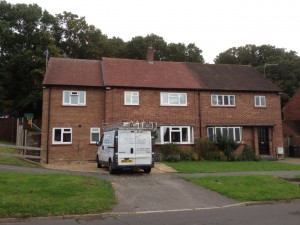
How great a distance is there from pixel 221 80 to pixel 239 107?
2.67 meters

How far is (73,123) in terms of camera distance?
23.3 metres

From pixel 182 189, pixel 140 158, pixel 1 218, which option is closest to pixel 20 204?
pixel 1 218

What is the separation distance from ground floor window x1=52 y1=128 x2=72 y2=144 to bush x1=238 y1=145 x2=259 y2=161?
12.0m

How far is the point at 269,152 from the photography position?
27.0 m

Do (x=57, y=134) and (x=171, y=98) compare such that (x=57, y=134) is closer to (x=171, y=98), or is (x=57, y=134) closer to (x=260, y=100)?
(x=171, y=98)

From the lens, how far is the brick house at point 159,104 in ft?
76.1

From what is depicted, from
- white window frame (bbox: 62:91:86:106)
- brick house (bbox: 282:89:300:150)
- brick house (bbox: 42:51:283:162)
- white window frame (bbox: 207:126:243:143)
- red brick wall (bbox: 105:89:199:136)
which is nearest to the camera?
brick house (bbox: 42:51:283:162)

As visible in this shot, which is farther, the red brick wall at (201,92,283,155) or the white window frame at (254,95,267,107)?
the white window frame at (254,95,267,107)

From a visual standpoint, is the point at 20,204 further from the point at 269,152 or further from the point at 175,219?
the point at 269,152

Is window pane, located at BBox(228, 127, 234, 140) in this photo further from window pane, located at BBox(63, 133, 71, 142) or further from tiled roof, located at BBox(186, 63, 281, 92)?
window pane, located at BBox(63, 133, 71, 142)

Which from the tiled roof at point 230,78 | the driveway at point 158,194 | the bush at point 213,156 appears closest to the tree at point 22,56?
the tiled roof at point 230,78

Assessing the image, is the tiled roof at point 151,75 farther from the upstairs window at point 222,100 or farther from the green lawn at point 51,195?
the green lawn at point 51,195

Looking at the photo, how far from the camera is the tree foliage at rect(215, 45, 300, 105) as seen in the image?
44.3 m

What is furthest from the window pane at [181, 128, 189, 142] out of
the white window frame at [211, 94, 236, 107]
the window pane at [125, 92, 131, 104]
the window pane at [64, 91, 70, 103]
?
the window pane at [64, 91, 70, 103]
